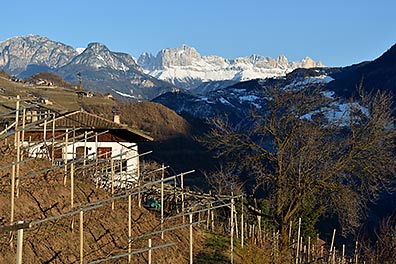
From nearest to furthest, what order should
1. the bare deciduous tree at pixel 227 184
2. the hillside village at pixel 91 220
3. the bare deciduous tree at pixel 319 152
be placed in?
1. the hillside village at pixel 91 220
2. the bare deciduous tree at pixel 319 152
3. the bare deciduous tree at pixel 227 184

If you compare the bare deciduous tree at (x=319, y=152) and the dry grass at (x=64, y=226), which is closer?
the dry grass at (x=64, y=226)

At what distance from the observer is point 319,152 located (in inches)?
685

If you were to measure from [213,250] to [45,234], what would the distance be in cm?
758

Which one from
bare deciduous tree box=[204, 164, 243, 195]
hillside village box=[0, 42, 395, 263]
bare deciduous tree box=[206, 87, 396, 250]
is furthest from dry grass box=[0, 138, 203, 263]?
bare deciduous tree box=[204, 164, 243, 195]

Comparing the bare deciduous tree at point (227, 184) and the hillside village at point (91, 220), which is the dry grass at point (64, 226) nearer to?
the hillside village at point (91, 220)

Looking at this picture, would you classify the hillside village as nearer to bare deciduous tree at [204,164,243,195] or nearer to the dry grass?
the dry grass

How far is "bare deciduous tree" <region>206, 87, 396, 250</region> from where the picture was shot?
17.0 m

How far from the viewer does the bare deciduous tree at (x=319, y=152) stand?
17.0 meters

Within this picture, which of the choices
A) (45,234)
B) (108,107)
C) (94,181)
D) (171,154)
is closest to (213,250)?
(94,181)

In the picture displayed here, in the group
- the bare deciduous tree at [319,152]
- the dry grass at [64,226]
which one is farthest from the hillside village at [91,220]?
the bare deciduous tree at [319,152]

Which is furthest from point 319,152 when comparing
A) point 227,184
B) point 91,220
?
point 227,184

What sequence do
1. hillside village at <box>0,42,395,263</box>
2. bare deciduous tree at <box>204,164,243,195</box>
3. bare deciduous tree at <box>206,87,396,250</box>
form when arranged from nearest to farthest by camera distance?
hillside village at <box>0,42,395,263</box>, bare deciduous tree at <box>206,87,396,250</box>, bare deciduous tree at <box>204,164,243,195</box>

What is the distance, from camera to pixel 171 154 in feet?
284

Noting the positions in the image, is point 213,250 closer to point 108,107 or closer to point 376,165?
point 376,165
